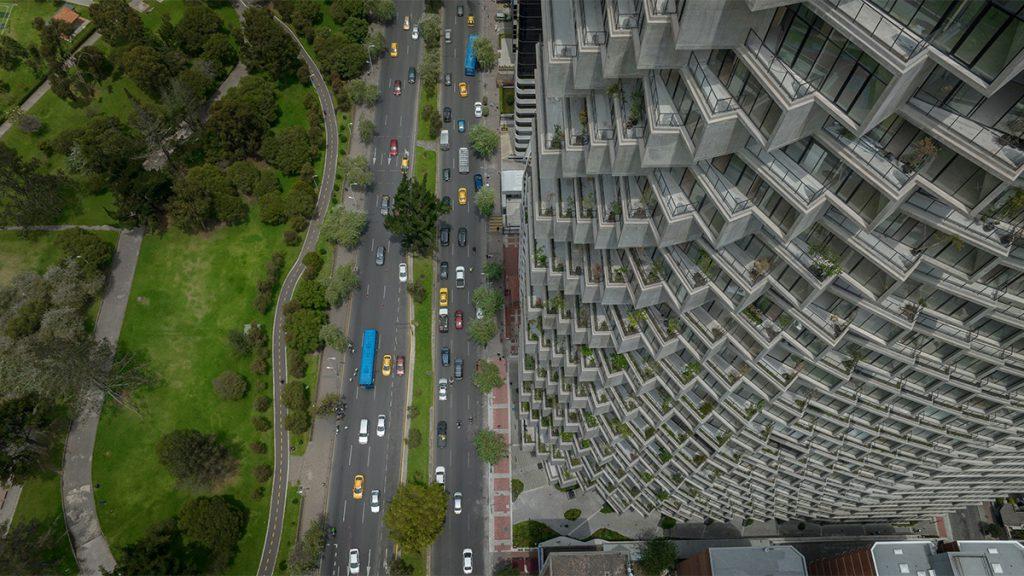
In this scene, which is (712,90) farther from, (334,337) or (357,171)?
(357,171)

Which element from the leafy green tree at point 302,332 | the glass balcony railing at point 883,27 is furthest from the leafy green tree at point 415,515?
the glass balcony railing at point 883,27

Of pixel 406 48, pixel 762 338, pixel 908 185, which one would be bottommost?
pixel 762 338

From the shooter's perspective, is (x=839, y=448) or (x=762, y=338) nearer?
(x=762, y=338)

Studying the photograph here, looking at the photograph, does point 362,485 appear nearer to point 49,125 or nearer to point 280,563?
point 280,563

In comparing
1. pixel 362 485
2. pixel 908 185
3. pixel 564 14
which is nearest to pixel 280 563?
pixel 362 485

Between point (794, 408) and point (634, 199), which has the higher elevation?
point (634, 199)

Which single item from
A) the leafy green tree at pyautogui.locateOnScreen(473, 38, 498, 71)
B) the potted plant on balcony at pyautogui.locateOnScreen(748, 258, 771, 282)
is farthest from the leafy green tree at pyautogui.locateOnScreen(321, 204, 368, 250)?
the potted plant on balcony at pyautogui.locateOnScreen(748, 258, 771, 282)

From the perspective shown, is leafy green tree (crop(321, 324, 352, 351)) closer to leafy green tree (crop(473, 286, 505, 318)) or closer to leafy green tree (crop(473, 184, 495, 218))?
leafy green tree (crop(473, 286, 505, 318))
